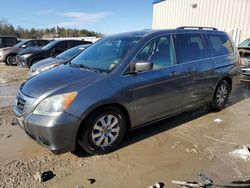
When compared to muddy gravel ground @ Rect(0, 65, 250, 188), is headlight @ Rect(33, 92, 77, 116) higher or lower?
higher

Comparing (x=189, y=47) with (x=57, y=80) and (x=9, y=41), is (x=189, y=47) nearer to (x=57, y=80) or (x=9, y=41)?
(x=57, y=80)

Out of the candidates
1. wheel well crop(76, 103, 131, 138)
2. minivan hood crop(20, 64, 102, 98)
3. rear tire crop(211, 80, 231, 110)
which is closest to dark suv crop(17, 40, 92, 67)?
minivan hood crop(20, 64, 102, 98)

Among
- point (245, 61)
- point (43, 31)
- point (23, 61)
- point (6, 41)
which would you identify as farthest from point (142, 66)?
point (43, 31)

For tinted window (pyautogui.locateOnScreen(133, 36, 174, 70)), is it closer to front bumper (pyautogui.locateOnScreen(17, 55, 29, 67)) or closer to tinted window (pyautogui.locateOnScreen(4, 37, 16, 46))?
front bumper (pyautogui.locateOnScreen(17, 55, 29, 67))

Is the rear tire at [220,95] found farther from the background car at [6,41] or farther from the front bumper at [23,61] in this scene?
the background car at [6,41]

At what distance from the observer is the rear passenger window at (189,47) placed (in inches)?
190

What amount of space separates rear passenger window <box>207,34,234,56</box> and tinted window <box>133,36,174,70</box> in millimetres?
1328

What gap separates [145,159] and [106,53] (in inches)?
72.6

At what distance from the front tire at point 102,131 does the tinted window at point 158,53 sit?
963 millimetres

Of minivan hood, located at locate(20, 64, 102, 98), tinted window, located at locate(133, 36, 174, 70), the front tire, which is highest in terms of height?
tinted window, located at locate(133, 36, 174, 70)

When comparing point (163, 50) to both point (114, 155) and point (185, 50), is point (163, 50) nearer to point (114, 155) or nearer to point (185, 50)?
point (185, 50)

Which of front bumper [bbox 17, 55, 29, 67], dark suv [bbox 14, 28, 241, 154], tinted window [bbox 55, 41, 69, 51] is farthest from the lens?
tinted window [bbox 55, 41, 69, 51]

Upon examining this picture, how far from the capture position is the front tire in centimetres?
369

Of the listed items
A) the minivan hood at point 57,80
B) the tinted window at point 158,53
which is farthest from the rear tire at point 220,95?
the minivan hood at point 57,80
